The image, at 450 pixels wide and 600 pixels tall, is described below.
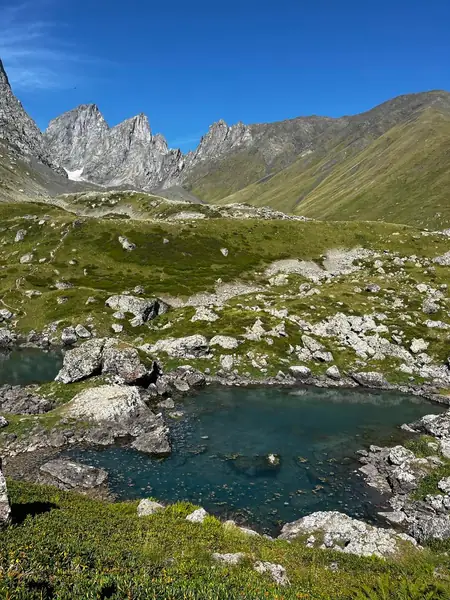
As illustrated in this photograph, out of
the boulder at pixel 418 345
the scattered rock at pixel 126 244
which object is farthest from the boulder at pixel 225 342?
the scattered rock at pixel 126 244

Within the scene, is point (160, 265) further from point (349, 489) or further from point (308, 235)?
point (349, 489)

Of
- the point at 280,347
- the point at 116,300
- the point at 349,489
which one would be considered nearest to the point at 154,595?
the point at 349,489

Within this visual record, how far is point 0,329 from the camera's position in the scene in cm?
10362

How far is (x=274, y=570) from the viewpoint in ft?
71.6

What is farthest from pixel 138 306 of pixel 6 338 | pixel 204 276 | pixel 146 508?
pixel 146 508

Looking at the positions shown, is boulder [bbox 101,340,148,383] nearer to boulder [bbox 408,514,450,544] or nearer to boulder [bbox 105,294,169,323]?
boulder [bbox 105,294,169,323]

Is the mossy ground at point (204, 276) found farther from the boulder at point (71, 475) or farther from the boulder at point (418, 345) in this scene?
the boulder at point (71, 475)

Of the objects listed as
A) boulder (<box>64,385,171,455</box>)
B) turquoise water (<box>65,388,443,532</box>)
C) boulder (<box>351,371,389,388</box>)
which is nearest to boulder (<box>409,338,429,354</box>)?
boulder (<box>351,371,389,388</box>)

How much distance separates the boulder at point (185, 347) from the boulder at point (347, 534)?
48.9m

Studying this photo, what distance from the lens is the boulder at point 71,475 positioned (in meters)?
40.4

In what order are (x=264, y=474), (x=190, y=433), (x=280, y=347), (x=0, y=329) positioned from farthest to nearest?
(x=0, y=329) < (x=280, y=347) < (x=190, y=433) < (x=264, y=474)

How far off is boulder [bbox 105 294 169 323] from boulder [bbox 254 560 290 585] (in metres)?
85.8

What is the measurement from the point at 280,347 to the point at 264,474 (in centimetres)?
4191

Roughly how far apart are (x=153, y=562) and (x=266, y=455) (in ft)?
103
